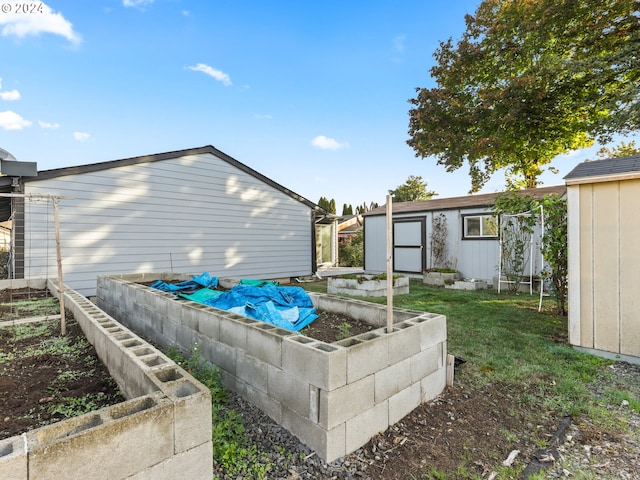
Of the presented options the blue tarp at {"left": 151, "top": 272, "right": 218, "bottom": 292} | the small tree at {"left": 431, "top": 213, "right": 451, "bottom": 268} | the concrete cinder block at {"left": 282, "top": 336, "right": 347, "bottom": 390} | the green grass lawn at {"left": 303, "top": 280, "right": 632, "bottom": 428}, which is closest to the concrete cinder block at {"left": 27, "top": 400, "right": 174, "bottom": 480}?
the concrete cinder block at {"left": 282, "top": 336, "right": 347, "bottom": 390}

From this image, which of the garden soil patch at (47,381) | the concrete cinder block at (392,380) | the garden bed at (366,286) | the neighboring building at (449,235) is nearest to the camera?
the garden soil patch at (47,381)

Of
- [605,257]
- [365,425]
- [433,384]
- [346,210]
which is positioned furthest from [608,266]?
[346,210]

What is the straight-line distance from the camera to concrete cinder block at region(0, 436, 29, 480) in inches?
40.1

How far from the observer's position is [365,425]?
2176mm

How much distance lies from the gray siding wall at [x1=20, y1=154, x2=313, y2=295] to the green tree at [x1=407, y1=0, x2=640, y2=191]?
6.18m

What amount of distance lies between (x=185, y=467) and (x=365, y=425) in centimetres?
124

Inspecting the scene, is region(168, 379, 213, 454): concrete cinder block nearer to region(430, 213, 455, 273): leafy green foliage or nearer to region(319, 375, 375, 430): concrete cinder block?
region(319, 375, 375, 430): concrete cinder block

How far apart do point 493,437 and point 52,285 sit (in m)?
6.81

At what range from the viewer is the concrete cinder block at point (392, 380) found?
2.29m

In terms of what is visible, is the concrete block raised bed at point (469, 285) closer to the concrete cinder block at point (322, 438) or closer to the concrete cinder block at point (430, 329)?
the concrete cinder block at point (430, 329)

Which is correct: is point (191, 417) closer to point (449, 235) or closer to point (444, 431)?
point (444, 431)

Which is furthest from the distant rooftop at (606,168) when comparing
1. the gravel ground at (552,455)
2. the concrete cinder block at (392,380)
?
the concrete cinder block at (392,380)

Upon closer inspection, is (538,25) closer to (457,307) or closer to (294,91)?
(294,91)

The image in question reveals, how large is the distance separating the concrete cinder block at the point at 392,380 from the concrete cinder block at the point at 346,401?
7 cm
